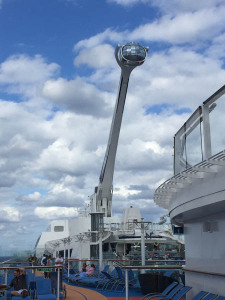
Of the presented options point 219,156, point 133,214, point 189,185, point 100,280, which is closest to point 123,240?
point 133,214

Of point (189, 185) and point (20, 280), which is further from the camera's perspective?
point (20, 280)

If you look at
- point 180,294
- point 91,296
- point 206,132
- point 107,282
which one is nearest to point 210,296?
point 180,294

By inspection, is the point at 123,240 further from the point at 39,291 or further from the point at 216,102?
the point at 216,102

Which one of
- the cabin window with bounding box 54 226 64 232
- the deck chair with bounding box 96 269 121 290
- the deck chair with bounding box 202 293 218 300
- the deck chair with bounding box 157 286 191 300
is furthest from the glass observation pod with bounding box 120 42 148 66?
the cabin window with bounding box 54 226 64 232

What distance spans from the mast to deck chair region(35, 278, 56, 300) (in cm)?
1659

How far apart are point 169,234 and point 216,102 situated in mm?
29937

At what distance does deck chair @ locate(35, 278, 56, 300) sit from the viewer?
9656 mm

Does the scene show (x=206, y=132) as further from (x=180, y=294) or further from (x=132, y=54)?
(x=132, y=54)

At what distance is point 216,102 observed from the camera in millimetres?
6188

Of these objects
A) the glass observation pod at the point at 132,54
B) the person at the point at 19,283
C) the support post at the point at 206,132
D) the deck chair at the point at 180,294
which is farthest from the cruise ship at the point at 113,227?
Result: the support post at the point at 206,132

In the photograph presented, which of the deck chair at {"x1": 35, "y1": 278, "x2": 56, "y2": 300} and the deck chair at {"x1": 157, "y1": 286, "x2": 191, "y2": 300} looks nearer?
the deck chair at {"x1": 157, "y1": 286, "x2": 191, "y2": 300}

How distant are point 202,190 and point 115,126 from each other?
913 inches

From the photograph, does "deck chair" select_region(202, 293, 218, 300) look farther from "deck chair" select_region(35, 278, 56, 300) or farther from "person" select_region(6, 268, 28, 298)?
"person" select_region(6, 268, 28, 298)

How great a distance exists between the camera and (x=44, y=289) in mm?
9898
